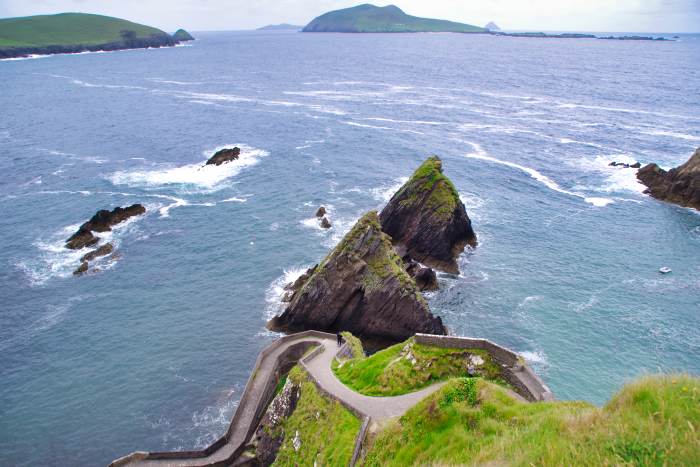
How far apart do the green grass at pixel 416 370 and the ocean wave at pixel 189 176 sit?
173 ft

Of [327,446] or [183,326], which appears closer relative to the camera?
[327,446]

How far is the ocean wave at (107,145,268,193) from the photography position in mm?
77375

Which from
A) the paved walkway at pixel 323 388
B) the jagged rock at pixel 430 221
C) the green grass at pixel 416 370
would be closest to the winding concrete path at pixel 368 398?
the paved walkway at pixel 323 388

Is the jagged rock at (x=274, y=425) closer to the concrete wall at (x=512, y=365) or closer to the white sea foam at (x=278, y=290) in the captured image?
the concrete wall at (x=512, y=365)

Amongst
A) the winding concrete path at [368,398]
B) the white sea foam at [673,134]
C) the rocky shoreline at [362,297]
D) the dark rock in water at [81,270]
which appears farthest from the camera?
the white sea foam at [673,134]

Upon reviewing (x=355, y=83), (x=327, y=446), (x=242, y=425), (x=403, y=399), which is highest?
(x=355, y=83)

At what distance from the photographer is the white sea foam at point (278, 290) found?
47.7 metres

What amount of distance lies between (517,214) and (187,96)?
113m

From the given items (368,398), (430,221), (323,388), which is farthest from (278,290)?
(368,398)

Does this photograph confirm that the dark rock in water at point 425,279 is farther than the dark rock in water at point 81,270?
No

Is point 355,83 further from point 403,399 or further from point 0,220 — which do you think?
→ point 403,399

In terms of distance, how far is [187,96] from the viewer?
146125mm

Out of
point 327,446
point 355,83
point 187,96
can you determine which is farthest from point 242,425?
point 355,83

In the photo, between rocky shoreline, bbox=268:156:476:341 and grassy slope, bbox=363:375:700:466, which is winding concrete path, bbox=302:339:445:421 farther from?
rocky shoreline, bbox=268:156:476:341
